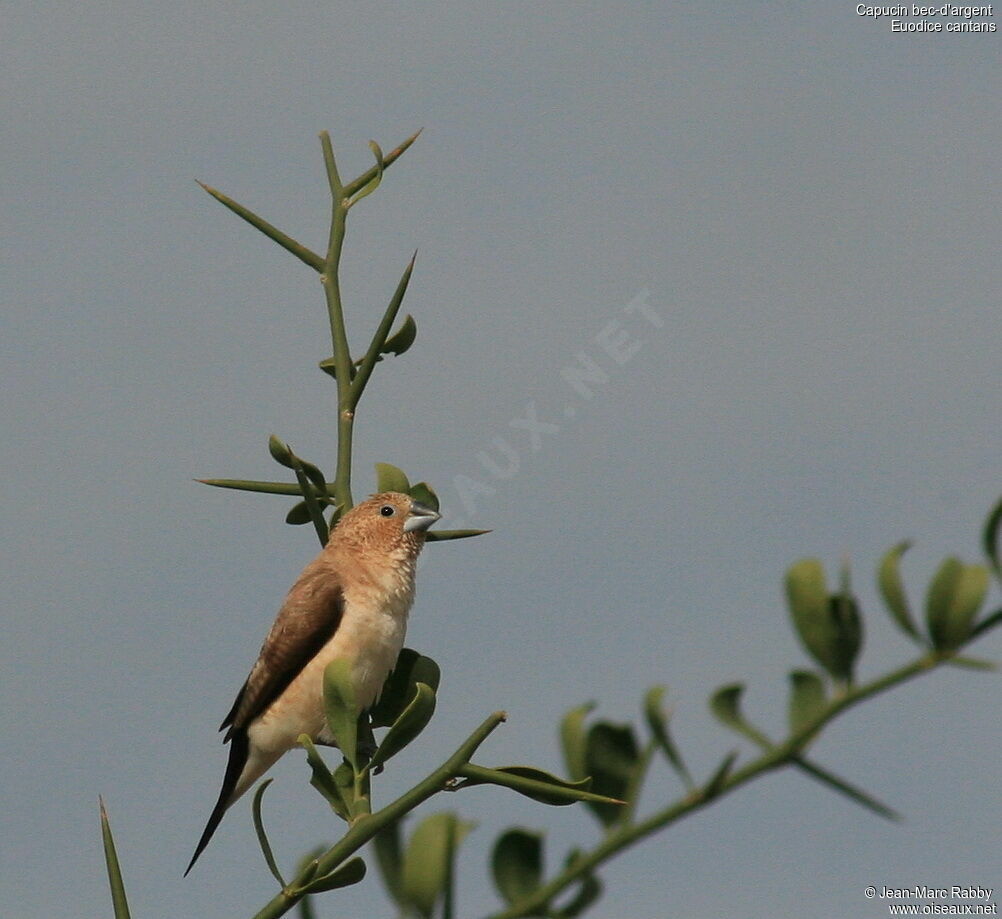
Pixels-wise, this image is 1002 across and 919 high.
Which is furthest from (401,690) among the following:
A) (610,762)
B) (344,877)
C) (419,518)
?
(419,518)

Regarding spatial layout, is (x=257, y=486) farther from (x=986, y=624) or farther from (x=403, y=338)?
(x=986, y=624)

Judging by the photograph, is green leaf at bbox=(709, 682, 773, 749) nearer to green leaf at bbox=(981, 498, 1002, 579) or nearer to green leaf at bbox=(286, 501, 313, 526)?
green leaf at bbox=(981, 498, 1002, 579)

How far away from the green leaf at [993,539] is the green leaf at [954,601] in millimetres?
12

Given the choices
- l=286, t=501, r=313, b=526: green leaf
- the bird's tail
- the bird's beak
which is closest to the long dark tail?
the bird's tail

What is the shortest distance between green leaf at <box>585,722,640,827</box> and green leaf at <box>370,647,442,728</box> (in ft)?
8.83

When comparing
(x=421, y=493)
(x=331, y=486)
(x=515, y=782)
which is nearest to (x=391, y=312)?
(x=331, y=486)

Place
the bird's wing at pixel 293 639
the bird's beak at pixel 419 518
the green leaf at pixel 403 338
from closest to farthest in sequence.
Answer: the green leaf at pixel 403 338 < the bird's wing at pixel 293 639 < the bird's beak at pixel 419 518

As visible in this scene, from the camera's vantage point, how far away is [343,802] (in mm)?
3123

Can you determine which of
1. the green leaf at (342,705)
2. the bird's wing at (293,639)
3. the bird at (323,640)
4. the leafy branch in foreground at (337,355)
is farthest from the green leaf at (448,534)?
the bird's wing at (293,639)

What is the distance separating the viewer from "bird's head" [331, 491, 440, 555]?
312 inches

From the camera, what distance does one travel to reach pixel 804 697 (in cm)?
146

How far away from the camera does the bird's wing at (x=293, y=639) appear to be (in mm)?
7459

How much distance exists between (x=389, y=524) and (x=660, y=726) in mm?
6667

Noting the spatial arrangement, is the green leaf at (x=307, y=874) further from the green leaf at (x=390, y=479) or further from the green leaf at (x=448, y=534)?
the green leaf at (x=390, y=479)
